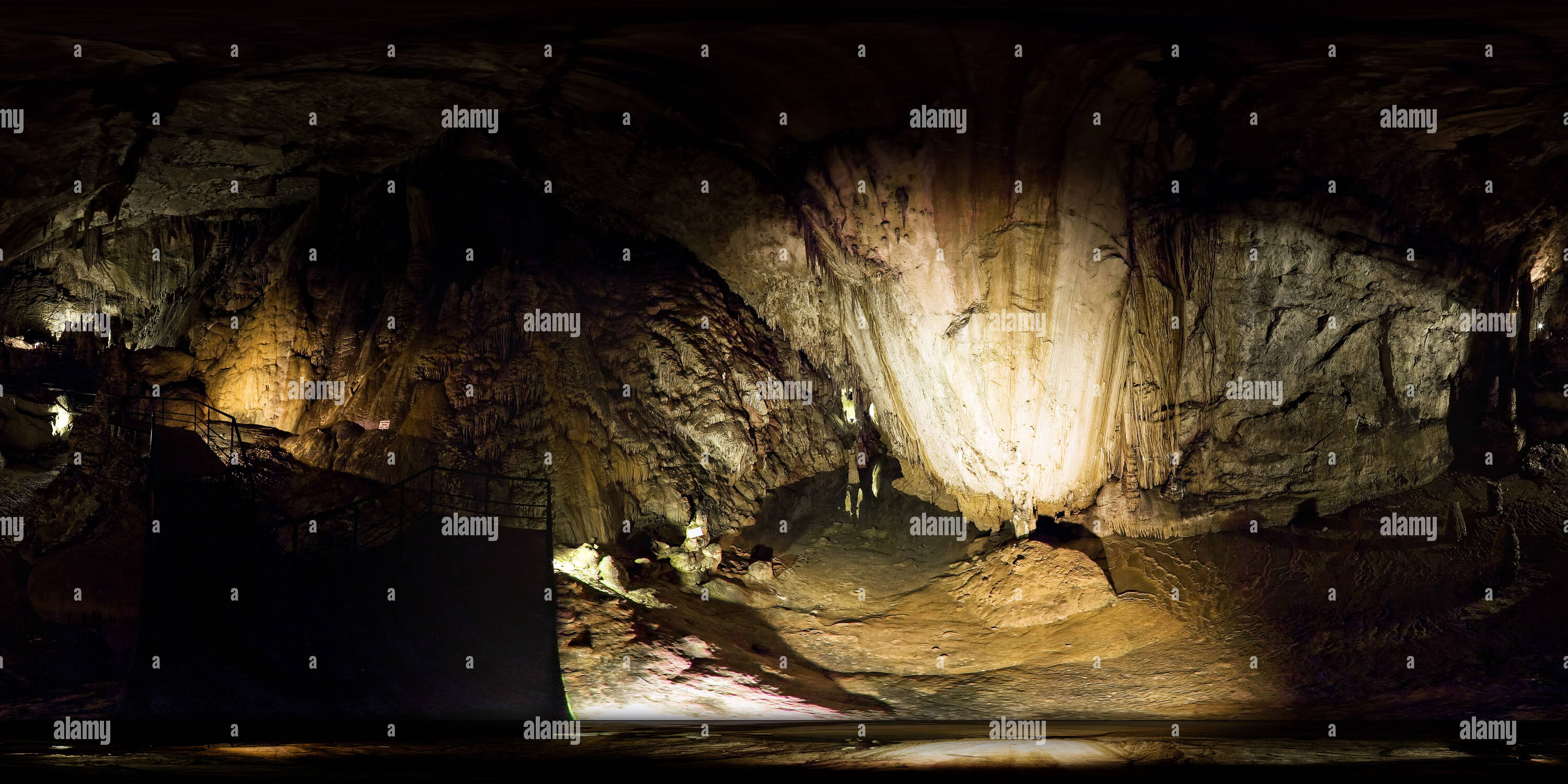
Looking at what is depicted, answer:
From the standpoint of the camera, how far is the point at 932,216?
11.6 meters

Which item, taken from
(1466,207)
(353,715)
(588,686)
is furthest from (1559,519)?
(353,715)

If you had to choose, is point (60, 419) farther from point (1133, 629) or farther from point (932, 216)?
point (1133, 629)

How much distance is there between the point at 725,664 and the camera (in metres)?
11.0

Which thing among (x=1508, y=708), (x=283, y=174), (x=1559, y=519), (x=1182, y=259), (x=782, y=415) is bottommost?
(x=1508, y=708)

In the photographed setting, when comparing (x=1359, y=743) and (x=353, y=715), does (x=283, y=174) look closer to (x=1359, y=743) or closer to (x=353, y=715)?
(x=353, y=715)

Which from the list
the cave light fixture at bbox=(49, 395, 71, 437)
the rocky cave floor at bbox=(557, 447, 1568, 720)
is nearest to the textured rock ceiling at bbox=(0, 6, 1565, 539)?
the rocky cave floor at bbox=(557, 447, 1568, 720)

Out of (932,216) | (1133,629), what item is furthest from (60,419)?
(1133,629)

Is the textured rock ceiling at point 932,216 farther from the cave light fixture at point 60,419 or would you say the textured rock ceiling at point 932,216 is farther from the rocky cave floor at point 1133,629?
the cave light fixture at point 60,419

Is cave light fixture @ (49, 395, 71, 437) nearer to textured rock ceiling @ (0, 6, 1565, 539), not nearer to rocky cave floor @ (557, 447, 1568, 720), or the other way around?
textured rock ceiling @ (0, 6, 1565, 539)

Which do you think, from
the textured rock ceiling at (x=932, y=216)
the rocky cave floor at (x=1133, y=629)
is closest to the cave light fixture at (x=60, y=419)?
the textured rock ceiling at (x=932, y=216)

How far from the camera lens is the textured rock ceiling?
9750mm

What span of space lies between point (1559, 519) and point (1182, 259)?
16.4 feet

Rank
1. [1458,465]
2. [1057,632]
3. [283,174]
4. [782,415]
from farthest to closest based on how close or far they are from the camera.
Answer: [782,415]
[283,174]
[1458,465]
[1057,632]

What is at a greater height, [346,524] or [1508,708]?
[346,524]
